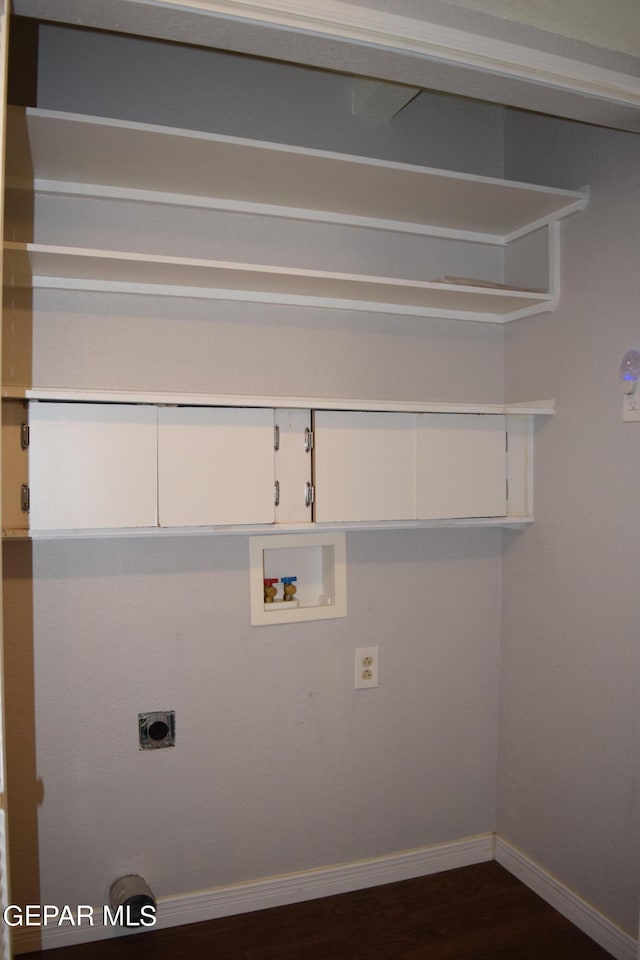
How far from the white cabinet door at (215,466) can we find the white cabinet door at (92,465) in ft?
0.13

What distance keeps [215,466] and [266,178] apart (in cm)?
76

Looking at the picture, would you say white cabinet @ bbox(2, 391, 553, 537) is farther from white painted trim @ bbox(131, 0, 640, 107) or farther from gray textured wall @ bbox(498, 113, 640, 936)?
white painted trim @ bbox(131, 0, 640, 107)

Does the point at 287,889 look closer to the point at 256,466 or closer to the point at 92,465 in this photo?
the point at 256,466

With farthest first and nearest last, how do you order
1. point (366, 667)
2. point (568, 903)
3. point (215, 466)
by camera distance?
point (366, 667)
point (568, 903)
point (215, 466)

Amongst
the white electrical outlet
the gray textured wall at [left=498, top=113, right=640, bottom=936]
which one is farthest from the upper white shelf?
the white electrical outlet

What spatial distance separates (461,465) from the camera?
2.13m

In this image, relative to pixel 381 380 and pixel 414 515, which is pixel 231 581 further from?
pixel 381 380

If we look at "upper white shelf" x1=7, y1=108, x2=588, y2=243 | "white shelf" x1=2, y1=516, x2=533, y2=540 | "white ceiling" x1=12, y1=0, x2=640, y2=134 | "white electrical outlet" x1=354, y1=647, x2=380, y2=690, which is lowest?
"white electrical outlet" x1=354, y1=647, x2=380, y2=690

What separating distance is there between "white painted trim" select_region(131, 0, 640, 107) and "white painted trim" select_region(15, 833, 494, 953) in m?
2.14

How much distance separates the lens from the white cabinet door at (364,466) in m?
A: 1.97

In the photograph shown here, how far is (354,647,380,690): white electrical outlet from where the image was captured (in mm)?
2242

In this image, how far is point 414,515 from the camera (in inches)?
81.9

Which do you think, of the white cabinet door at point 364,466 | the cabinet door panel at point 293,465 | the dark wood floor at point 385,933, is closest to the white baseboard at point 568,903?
the dark wood floor at point 385,933

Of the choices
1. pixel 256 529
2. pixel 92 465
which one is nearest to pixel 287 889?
pixel 256 529
